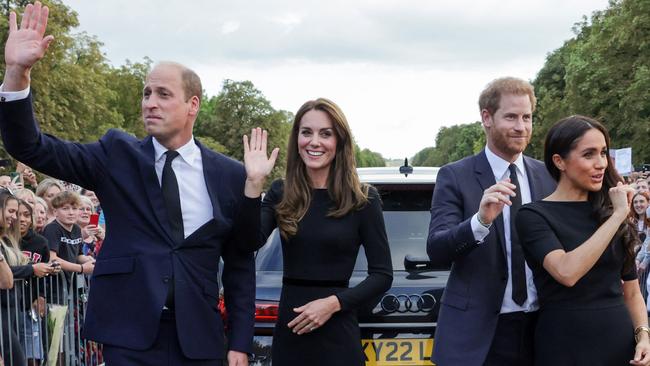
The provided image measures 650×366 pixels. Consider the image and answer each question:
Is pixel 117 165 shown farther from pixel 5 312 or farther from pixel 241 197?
pixel 5 312

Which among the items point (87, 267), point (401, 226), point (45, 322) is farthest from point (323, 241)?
point (87, 267)

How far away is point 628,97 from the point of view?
139 feet

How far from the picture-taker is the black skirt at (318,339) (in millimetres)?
4633

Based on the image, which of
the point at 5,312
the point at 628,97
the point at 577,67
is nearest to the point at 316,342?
the point at 5,312

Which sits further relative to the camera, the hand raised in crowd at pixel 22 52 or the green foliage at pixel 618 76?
the green foliage at pixel 618 76

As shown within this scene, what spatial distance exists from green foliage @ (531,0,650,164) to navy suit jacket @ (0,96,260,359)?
130 feet

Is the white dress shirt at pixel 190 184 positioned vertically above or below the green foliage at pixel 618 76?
below

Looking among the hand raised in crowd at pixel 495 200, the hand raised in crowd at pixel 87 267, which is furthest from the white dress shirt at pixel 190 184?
the hand raised in crowd at pixel 87 267

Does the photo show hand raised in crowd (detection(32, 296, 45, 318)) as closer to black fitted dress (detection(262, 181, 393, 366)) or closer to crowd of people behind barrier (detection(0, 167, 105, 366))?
crowd of people behind barrier (detection(0, 167, 105, 366))

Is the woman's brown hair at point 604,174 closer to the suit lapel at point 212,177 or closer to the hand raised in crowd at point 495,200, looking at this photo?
the hand raised in crowd at point 495,200

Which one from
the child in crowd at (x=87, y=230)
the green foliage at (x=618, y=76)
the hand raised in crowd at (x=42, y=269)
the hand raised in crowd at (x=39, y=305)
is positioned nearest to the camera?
the hand raised in crowd at (x=42, y=269)

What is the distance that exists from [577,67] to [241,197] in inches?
1912

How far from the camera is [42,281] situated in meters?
Result: 7.52

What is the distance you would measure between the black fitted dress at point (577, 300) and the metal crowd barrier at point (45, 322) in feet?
13.9
